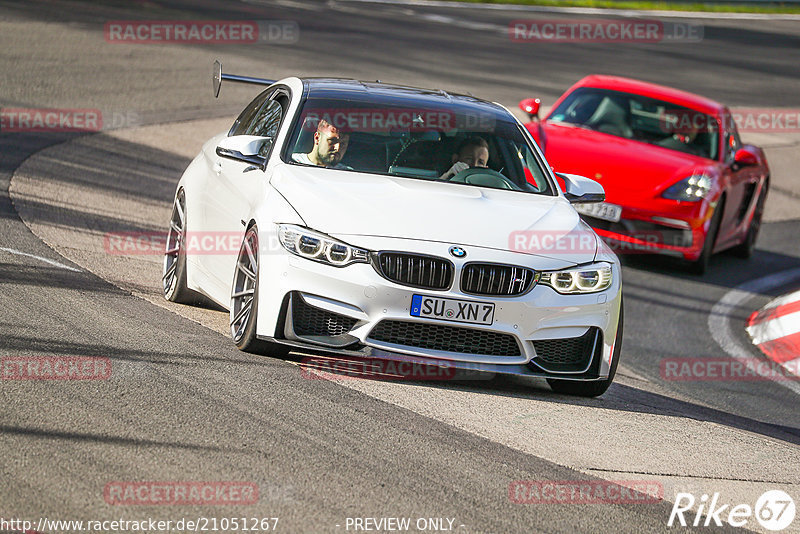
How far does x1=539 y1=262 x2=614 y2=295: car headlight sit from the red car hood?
5424 millimetres

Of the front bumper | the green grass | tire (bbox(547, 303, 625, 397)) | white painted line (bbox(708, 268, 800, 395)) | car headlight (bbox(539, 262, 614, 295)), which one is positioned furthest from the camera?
the green grass

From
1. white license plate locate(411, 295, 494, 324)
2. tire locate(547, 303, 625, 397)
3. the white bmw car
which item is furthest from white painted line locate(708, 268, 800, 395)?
white license plate locate(411, 295, 494, 324)

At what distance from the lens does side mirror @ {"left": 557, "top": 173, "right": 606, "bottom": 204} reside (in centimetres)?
782

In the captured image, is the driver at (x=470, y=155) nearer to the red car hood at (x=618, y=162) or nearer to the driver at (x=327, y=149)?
the driver at (x=327, y=149)

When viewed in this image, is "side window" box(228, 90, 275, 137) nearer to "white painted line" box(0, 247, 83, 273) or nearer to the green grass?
"white painted line" box(0, 247, 83, 273)

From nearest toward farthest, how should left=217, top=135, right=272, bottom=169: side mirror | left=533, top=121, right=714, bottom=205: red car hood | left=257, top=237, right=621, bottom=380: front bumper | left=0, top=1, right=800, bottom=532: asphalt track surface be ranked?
left=0, top=1, right=800, bottom=532: asphalt track surface → left=257, top=237, right=621, bottom=380: front bumper → left=217, top=135, right=272, bottom=169: side mirror → left=533, top=121, right=714, bottom=205: red car hood

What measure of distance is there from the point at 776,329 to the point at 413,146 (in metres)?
4.58

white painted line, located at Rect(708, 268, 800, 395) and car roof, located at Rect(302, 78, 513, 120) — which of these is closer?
car roof, located at Rect(302, 78, 513, 120)

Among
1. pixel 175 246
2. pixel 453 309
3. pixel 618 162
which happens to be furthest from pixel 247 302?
pixel 618 162

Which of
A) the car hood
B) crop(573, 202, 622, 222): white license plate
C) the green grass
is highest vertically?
the car hood

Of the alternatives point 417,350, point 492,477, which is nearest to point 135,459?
point 492,477

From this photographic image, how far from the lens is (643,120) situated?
13.7 meters

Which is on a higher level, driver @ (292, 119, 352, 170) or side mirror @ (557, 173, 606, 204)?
driver @ (292, 119, 352, 170)

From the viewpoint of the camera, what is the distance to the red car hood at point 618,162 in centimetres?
1224
